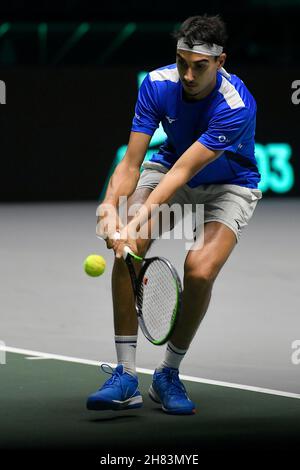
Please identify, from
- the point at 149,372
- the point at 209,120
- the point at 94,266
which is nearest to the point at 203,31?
the point at 209,120

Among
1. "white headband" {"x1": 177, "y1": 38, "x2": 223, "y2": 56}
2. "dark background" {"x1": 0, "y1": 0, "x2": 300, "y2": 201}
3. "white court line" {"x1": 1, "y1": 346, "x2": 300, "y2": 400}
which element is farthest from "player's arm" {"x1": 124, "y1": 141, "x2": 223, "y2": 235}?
"dark background" {"x1": 0, "y1": 0, "x2": 300, "y2": 201}

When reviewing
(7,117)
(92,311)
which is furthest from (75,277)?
(7,117)

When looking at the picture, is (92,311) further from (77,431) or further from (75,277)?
(77,431)

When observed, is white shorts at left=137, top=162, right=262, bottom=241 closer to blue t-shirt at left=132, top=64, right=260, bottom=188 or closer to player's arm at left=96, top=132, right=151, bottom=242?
blue t-shirt at left=132, top=64, right=260, bottom=188

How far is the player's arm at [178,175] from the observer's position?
5.46m

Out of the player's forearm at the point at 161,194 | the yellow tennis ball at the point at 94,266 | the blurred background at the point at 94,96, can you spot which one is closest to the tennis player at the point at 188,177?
the player's forearm at the point at 161,194

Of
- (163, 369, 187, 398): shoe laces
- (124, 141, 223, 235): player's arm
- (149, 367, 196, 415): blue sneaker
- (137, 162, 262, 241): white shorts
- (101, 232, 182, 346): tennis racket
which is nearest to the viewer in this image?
(101, 232, 182, 346): tennis racket

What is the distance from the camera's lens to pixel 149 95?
5.82 meters

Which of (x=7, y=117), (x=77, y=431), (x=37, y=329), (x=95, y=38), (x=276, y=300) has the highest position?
(x=95, y=38)

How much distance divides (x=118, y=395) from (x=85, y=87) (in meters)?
11.5

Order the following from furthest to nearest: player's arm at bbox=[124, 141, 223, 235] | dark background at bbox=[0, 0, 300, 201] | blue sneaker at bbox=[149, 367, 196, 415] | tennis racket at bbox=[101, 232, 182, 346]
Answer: dark background at bbox=[0, 0, 300, 201] < blue sneaker at bbox=[149, 367, 196, 415] < player's arm at bbox=[124, 141, 223, 235] < tennis racket at bbox=[101, 232, 182, 346]

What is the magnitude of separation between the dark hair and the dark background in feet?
35.6

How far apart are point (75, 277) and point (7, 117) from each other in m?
6.59

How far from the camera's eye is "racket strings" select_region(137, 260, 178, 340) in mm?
5363
